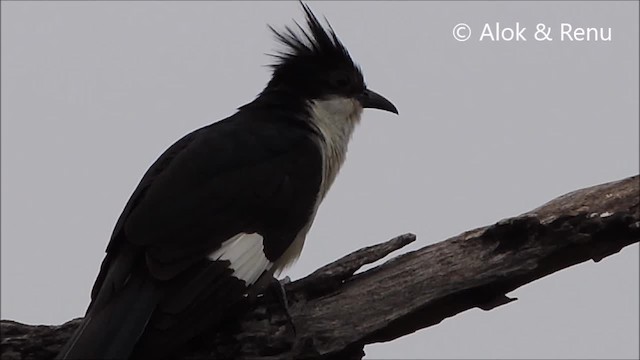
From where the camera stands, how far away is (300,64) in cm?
559

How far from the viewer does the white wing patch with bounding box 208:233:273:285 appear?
400cm

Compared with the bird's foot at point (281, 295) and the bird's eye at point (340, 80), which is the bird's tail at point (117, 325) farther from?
the bird's eye at point (340, 80)

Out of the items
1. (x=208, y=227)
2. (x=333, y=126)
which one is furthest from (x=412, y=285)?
(x=333, y=126)

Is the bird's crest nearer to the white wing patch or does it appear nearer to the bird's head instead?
the bird's head

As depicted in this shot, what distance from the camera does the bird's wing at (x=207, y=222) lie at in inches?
152

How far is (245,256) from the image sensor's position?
4.07 meters

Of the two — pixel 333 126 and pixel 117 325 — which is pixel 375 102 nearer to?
pixel 333 126

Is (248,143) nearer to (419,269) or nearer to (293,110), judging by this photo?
(293,110)

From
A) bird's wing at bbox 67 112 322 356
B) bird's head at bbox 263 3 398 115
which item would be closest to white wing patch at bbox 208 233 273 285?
bird's wing at bbox 67 112 322 356

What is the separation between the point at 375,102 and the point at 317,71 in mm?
431

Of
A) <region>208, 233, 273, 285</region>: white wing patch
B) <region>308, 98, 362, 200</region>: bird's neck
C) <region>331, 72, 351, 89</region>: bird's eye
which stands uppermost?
<region>331, 72, 351, 89</region>: bird's eye

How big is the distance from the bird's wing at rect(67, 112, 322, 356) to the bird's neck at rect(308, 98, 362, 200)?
272mm

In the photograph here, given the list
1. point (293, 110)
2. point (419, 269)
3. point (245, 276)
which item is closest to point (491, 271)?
point (419, 269)

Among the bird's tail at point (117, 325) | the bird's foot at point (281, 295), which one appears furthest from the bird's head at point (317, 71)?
the bird's tail at point (117, 325)
